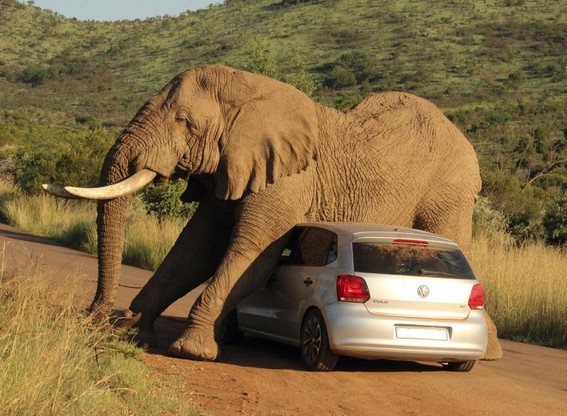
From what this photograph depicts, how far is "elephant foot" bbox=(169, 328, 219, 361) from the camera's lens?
9.41m

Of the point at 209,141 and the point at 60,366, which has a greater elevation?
the point at 209,141

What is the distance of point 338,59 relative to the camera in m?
78.2

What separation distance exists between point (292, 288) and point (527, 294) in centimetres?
492

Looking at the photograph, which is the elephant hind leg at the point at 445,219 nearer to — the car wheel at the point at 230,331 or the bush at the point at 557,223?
the car wheel at the point at 230,331

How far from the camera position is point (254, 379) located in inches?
343

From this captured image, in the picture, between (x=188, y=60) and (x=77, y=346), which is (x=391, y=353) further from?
(x=188, y=60)

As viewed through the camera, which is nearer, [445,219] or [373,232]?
[373,232]

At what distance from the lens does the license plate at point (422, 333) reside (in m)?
8.73

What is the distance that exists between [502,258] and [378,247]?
22.0 feet

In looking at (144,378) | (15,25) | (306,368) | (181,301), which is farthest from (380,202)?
(15,25)

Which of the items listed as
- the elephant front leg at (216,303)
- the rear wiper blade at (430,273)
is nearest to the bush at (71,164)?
the elephant front leg at (216,303)

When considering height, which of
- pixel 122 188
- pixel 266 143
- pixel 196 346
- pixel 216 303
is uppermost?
pixel 266 143

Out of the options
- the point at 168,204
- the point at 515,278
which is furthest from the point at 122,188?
the point at 168,204

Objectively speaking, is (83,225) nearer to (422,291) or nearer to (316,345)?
(316,345)
